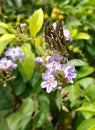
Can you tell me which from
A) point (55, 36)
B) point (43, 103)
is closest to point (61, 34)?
point (55, 36)

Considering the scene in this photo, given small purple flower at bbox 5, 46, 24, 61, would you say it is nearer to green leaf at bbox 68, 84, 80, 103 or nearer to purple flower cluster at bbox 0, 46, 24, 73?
purple flower cluster at bbox 0, 46, 24, 73

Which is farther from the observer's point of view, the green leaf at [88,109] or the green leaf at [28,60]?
the green leaf at [28,60]

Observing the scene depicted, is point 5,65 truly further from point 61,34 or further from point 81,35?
point 81,35

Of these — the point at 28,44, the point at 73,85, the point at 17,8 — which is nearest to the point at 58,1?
the point at 17,8

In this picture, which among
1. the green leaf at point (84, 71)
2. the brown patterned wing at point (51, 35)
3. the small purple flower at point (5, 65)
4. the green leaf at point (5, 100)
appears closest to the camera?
the brown patterned wing at point (51, 35)

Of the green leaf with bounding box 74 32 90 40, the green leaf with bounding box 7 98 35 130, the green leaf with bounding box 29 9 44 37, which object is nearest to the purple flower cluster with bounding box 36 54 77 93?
the green leaf with bounding box 29 9 44 37

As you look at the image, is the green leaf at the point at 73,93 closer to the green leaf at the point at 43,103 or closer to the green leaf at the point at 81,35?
the green leaf at the point at 43,103

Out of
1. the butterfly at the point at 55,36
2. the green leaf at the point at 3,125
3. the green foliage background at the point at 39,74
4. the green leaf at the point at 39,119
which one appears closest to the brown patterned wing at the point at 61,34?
the butterfly at the point at 55,36
